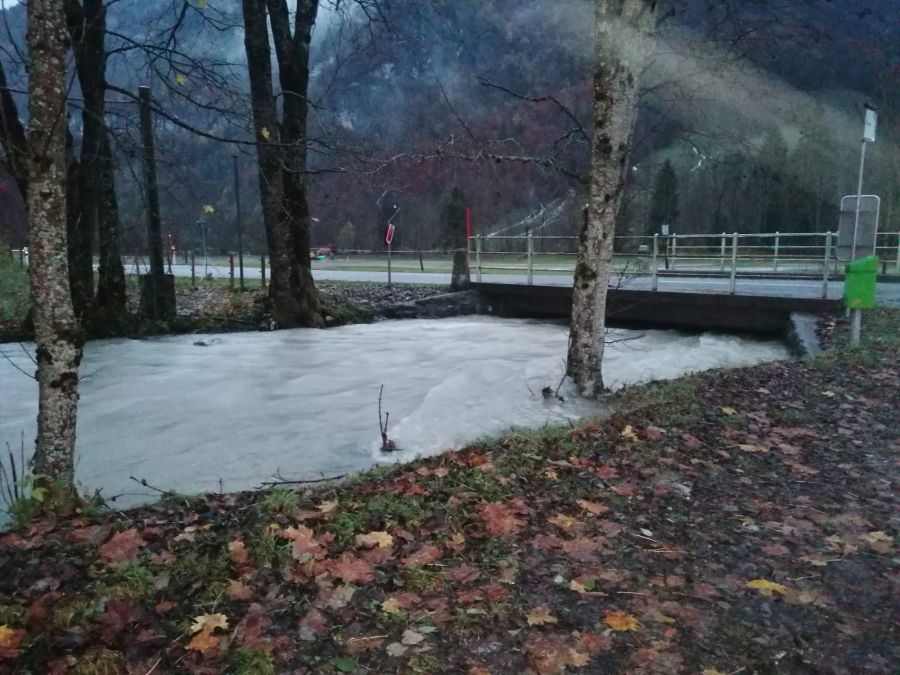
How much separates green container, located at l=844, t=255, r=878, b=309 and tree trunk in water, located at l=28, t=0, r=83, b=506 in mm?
9530

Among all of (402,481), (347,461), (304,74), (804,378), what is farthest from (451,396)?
(304,74)

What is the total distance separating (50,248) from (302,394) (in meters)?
6.13

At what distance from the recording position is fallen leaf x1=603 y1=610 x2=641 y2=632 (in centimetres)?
302

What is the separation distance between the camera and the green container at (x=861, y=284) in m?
9.80

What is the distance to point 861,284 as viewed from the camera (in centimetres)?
982

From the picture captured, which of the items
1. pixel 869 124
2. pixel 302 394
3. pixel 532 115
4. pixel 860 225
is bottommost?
pixel 302 394

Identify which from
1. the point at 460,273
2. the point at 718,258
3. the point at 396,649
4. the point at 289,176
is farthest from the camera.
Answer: the point at 718,258

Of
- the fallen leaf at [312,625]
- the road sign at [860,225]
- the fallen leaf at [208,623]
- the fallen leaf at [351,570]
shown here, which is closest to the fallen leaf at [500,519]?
the fallen leaf at [351,570]

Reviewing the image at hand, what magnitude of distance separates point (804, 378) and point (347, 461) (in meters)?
5.19

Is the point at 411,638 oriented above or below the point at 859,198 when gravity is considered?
below

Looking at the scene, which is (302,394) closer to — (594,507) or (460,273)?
(594,507)

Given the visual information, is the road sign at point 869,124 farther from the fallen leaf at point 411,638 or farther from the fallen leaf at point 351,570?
the fallen leaf at point 411,638

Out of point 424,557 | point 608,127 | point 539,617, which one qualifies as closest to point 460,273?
point 608,127

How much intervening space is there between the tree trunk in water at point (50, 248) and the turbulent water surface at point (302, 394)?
1.50 metres
